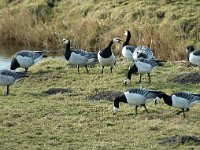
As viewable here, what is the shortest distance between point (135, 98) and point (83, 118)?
1.53 m

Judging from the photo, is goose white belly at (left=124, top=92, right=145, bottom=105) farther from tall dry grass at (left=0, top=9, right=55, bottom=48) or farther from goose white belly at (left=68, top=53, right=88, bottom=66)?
tall dry grass at (left=0, top=9, right=55, bottom=48)

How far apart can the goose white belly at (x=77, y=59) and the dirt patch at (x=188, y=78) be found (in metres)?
3.73

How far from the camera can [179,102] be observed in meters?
15.7

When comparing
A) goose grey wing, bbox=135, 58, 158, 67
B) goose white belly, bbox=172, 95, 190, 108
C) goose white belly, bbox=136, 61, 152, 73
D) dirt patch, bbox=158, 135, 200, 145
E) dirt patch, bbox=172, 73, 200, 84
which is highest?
goose grey wing, bbox=135, 58, 158, 67

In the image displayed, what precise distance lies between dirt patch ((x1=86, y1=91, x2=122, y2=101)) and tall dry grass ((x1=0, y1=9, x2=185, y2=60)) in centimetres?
777

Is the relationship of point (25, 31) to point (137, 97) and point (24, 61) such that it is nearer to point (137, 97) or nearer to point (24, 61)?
point (24, 61)

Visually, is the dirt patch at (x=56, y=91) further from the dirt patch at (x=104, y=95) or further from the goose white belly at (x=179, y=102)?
the goose white belly at (x=179, y=102)

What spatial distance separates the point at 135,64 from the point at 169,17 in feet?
32.7

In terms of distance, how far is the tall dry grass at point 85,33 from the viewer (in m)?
26.8

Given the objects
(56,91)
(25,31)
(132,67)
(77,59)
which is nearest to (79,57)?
(77,59)

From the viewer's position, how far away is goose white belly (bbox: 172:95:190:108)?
15.6 metres

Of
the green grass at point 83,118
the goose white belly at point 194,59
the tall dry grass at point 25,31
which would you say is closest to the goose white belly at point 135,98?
the green grass at point 83,118

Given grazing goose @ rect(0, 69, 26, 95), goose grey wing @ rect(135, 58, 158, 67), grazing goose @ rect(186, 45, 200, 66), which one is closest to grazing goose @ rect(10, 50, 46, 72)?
grazing goose @ rect(0, 69, 26, 95)

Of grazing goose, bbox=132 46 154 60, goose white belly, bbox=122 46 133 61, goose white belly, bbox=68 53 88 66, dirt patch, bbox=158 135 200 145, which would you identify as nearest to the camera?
dirt patch, bbox=158 135 200 145
